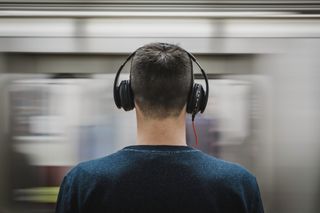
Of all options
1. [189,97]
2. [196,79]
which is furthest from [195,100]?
[196,79]

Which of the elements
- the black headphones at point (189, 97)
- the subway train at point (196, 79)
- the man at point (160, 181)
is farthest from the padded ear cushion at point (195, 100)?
the subway train at point (196, 79)

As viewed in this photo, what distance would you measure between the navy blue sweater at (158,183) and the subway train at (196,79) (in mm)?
1147

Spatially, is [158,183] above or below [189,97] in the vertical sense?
below

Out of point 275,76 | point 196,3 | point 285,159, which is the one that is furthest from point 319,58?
point 196,3

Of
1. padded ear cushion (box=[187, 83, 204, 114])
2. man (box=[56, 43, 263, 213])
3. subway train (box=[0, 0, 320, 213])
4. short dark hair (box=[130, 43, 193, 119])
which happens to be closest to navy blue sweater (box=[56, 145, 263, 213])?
man (box=[56, 43, 263, 213])

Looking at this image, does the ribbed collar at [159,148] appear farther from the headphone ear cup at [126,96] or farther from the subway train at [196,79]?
the subway train at [196,79]

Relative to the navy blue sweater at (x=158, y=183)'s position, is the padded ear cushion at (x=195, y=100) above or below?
above

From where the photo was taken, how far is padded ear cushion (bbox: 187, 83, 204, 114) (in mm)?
1269

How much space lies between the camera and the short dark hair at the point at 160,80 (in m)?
1.13

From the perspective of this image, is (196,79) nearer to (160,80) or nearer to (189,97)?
(189,97)

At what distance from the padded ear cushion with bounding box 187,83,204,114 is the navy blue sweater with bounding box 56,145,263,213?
0.71 ft

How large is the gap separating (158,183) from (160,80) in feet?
0.88

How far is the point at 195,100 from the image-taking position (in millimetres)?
1309

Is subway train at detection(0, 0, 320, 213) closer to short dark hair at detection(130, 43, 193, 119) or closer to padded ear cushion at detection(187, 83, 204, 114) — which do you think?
padded ear cushion at detection(187, 83, 204, 114)
